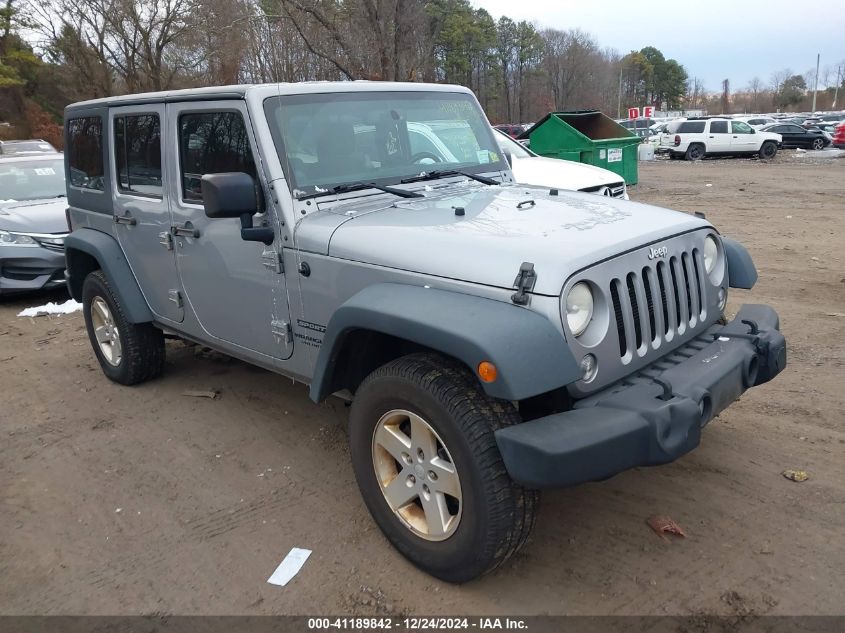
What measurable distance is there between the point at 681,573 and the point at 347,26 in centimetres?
1531

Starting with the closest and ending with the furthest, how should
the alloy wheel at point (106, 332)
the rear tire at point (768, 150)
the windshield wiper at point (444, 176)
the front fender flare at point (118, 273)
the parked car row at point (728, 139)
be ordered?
the windshield wiper at point (444, 176), the front fender flare at point (118, 273), the alloy wheel at point (106, 332), the rear tire at point (768, 150), the parked car row at point (728, 139)

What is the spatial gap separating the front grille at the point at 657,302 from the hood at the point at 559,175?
Answer: 16.0ft

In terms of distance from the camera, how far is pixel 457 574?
282 cm

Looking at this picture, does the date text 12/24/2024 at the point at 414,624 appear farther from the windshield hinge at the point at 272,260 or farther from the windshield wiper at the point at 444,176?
the windshield wiper at the point at 444,176

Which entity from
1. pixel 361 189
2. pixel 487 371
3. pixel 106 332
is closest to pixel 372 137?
pixel 361 189

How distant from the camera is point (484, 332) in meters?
2.47

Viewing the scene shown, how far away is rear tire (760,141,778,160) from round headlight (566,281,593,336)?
93.9 feet

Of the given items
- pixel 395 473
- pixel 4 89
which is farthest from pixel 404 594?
pixel 4 89

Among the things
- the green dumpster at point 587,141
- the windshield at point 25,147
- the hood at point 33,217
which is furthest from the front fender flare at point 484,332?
the windshield at point 25,147

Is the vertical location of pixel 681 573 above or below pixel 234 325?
below

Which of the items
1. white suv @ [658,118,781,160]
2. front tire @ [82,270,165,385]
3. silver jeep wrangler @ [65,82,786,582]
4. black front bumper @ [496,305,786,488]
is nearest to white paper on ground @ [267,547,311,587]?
silver jeep wrangler @ [65,82,786,582]

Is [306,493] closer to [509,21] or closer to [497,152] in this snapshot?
[497,152]

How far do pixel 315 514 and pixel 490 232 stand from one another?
1661mm

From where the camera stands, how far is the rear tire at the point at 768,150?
27.7m
